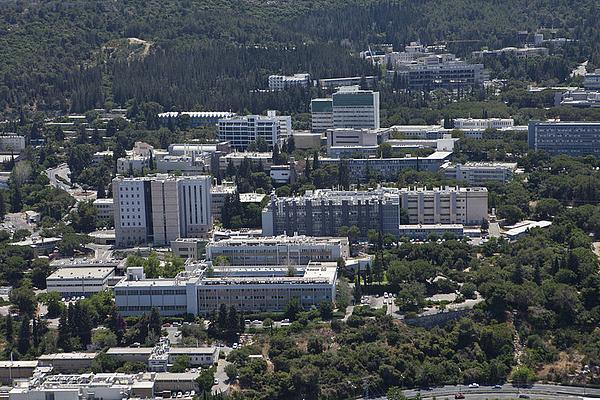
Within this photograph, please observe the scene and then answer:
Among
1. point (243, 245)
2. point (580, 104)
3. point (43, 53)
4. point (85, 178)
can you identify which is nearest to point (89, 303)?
point (243, 245)

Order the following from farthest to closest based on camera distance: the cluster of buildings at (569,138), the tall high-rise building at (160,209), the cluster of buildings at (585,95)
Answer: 1. the cluster of buildings at (585,95)
2. the cluster of buildings at (569,138)
3. the tall high-rise building at (160,209)

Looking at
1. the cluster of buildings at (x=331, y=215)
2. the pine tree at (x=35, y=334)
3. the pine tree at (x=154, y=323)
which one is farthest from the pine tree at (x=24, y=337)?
the cluster of buildings at (x=331, y=215)

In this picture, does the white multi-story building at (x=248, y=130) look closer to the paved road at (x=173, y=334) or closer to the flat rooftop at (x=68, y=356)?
the paved road at (x=173, y=334)

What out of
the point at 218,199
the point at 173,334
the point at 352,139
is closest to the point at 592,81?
the point at 352,139

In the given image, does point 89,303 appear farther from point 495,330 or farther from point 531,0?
point 531,0

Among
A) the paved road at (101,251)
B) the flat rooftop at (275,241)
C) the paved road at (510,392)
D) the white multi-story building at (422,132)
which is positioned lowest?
the paved road at (510,392)

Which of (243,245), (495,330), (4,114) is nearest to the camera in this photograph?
(495,330)

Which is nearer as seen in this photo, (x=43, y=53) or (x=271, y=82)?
(x=271, y=82)
